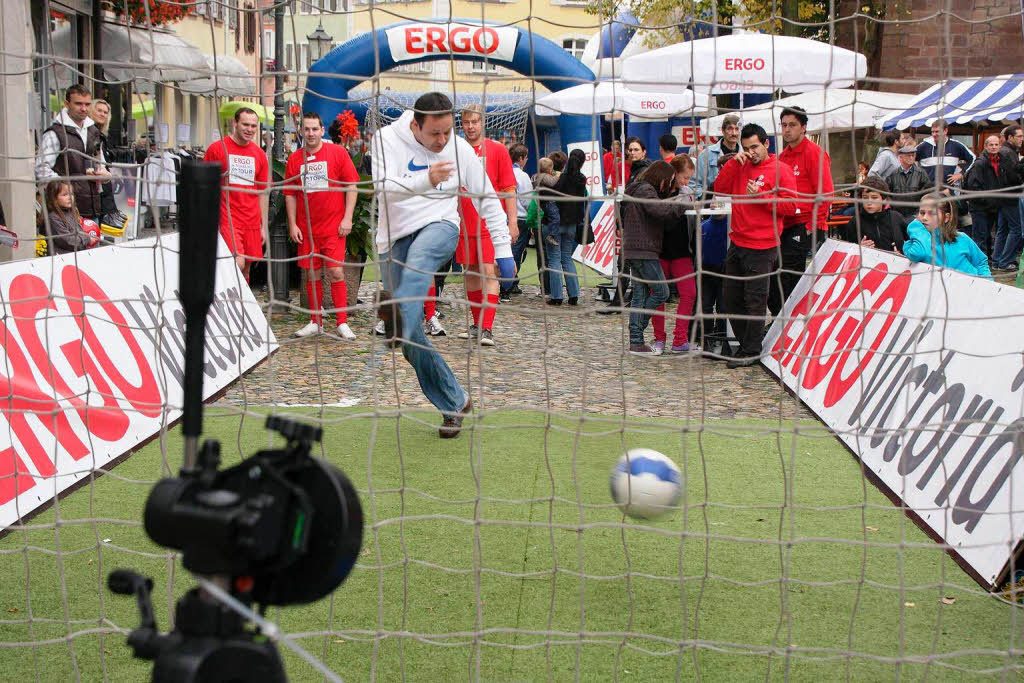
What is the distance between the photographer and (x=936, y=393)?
4.85 m

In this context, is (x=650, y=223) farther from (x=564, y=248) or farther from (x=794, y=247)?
(x=564, y=248)

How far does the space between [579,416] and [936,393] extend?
1.65 meters

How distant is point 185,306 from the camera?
5.03ft

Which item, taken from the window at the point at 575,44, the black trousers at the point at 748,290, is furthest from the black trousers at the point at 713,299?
the window at the point at 575,44

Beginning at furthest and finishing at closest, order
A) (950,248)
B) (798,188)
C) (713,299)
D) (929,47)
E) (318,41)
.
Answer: (929,47)
(318,41)
(713,299)
(798,188)
(950,248)

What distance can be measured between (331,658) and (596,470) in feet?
7.66

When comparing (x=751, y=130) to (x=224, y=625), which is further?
(x=751, y=130)

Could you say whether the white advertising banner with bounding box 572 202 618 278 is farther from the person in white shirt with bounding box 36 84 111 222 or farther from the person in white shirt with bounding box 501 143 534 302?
the person in white shirt with bounding box 36 84 111 222

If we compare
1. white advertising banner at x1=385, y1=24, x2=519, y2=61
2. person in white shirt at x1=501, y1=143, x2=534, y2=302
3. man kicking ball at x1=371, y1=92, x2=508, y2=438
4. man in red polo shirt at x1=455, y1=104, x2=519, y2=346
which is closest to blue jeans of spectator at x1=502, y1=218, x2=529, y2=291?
person in white shirt at x1=501, y1=143, x2=534, y2=302

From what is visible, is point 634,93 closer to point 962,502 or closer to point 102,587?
point 962,502

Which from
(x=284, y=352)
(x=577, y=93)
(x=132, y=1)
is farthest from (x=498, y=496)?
(x=132, y=1)

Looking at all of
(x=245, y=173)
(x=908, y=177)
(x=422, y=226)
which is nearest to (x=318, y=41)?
(x=908, y=177)

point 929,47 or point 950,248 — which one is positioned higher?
point 929,47

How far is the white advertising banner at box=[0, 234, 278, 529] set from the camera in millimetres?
4188
